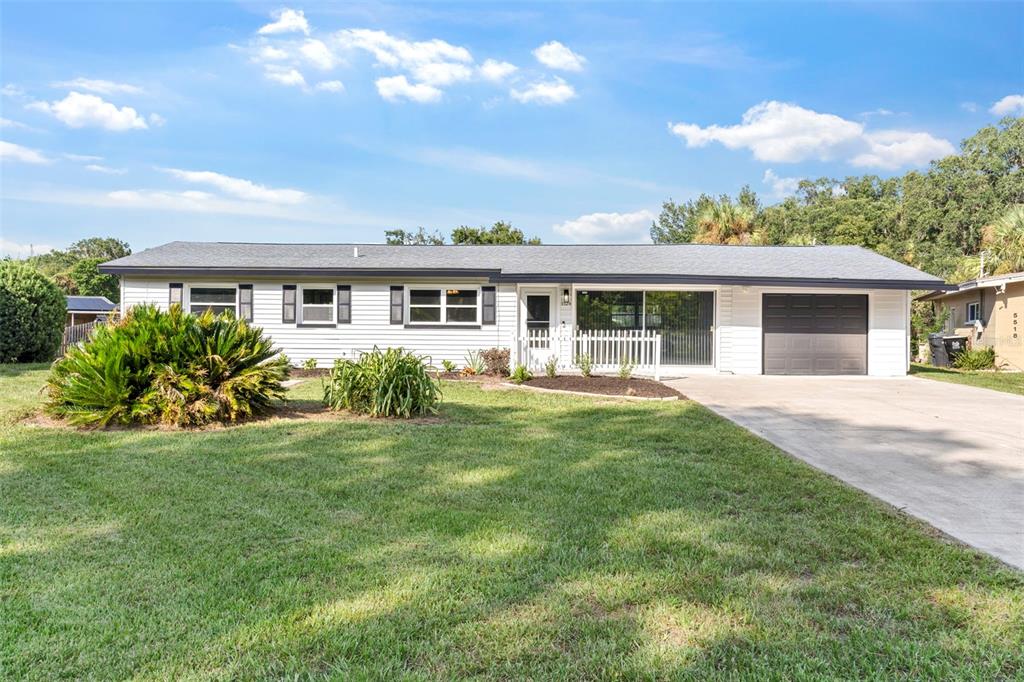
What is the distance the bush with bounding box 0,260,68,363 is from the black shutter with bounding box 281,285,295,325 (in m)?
6.31

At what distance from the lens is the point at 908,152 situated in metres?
41.2

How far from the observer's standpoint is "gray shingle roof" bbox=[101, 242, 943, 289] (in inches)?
589

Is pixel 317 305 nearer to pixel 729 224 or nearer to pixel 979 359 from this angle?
pixel 729 224

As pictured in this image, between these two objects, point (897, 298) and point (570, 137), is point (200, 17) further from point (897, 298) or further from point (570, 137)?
point (897, 298)

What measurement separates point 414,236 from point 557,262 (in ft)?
109

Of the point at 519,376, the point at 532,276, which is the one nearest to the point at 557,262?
the point at 532,276

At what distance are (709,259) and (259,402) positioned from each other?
530 inches

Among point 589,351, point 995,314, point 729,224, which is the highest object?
point 729,224

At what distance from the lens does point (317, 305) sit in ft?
52.0

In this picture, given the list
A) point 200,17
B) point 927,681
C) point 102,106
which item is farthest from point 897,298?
point 102,106

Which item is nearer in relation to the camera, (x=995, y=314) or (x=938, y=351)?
(x=995, y=314)

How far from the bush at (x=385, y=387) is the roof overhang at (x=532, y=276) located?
707 centimetres

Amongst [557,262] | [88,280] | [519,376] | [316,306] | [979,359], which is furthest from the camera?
[88,280]

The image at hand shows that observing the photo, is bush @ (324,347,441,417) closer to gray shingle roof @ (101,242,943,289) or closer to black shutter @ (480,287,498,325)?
→ gray shingle roof @ (101,242,943,289)
